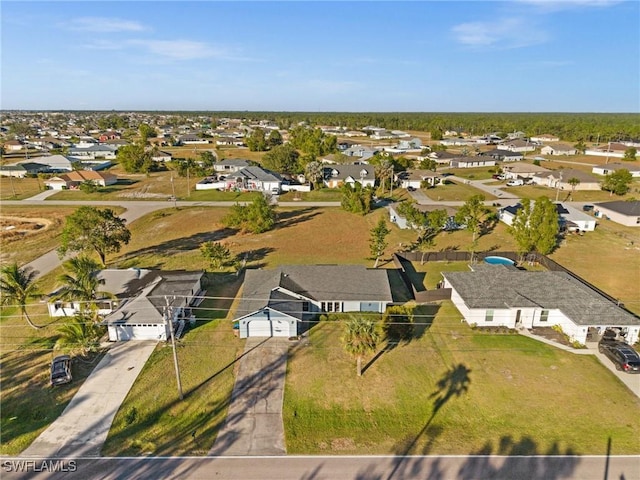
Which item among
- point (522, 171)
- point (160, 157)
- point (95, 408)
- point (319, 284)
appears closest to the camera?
point (95, 408)

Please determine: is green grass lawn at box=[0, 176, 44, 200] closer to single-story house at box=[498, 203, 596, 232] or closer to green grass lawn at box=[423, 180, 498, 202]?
green grass lawn at box=[423, 180, 498, 202]

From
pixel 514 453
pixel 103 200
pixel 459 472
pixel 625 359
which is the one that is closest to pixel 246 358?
pixel 459 472

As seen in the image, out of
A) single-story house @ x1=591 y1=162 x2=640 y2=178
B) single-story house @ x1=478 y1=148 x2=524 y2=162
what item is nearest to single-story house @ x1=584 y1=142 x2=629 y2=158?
single-story house @ x1=478 y1=148 x2=524 y2=162

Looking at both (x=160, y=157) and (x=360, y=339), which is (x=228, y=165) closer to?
(x=160, y=157)

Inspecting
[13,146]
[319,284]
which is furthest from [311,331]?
[13,146]

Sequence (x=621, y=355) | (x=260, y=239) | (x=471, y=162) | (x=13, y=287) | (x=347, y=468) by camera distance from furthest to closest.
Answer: (x=471, y=162) → (x=260, y=239) → (x=13, y=287) → (x=621, y=355) → (x=347, y=468)

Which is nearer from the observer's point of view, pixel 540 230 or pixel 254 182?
pixel 540 230
